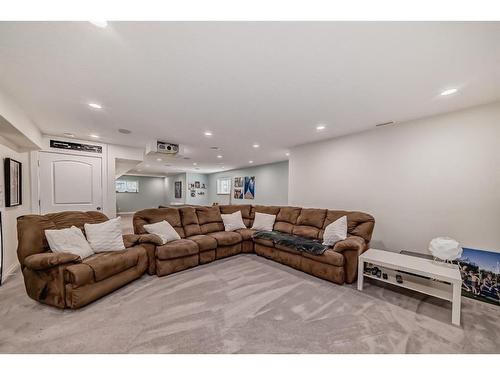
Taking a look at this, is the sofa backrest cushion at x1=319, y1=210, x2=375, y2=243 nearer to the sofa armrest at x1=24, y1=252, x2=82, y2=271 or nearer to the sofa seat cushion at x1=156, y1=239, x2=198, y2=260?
the sofa seat cushion at x1=156, y1=239, x2=198, y2=260

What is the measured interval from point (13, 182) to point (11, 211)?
1.65 feet

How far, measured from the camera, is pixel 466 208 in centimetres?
252

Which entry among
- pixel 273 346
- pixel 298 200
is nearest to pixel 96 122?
pixel 273 346

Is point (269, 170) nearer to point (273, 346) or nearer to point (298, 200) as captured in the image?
point (298, 200)

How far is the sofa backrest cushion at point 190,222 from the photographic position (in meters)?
3.69

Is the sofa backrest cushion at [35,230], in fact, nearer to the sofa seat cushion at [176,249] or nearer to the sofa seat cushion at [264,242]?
the sofa seat cushion at [176,249]

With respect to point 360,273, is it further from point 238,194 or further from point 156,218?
point 238,194

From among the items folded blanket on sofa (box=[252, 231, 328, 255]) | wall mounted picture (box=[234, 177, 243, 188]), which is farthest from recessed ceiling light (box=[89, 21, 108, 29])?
wall mounted picture (box=[234, 177, 243, 188])

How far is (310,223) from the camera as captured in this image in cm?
369

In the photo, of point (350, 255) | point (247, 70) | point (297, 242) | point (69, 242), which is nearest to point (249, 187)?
point (297, 242)

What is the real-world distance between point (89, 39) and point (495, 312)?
4.48 meters

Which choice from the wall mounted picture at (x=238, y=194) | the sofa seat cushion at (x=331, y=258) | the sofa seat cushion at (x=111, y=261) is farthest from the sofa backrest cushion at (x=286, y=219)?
the wall mounted picture at (x=238, y=194)

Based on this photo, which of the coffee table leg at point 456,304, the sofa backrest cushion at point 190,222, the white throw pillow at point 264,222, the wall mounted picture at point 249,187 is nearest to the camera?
the coffee table leg at point 456,304

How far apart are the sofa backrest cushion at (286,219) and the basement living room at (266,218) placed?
5 centimetres
